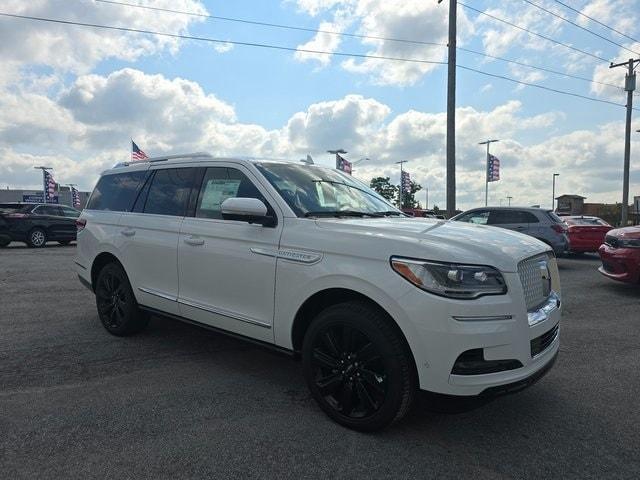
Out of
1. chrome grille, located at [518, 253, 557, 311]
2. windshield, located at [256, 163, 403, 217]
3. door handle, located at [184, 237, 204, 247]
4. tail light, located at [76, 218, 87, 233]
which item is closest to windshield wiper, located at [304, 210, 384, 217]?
windshield, located at [256, 163, 403, 217]

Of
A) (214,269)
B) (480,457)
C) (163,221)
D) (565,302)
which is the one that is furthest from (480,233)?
(565,302)

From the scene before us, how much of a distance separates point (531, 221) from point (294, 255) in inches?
418

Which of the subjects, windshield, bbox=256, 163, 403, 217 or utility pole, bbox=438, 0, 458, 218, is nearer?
windshield, bbox=256, 163, 403, 217

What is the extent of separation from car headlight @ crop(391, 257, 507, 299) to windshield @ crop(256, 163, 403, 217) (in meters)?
1.14

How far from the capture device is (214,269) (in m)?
4.16

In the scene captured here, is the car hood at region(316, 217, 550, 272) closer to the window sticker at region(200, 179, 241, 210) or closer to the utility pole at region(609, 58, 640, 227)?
the window sticker at region(200, 179, 241, 210)

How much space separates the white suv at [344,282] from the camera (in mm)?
2916

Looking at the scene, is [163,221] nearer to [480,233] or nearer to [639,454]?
[480,233]

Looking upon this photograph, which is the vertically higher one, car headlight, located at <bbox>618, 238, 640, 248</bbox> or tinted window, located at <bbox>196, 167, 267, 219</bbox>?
tinted window, located at <bbox>196, 167, 267, 219</bbox>

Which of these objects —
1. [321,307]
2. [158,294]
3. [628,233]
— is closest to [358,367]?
[321,307]

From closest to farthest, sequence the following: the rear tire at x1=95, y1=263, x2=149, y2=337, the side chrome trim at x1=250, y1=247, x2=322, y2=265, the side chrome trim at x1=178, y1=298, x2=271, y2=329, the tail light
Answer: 1. the side chrome trim at x1=250, y1=247, x2=322, y2=265
2. the side chrome trim at x1=178, y1=298, x2=271, y2=329
3. the rear tire at x1=95, y1=263, x2=149, y2=337
4. the tail light

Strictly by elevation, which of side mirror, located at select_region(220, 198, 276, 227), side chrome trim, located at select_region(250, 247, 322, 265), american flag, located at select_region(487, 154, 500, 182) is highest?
american flag, located at select_region(487, 154, 500, 182)

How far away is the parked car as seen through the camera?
12320 mm

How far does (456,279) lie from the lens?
2912mm
